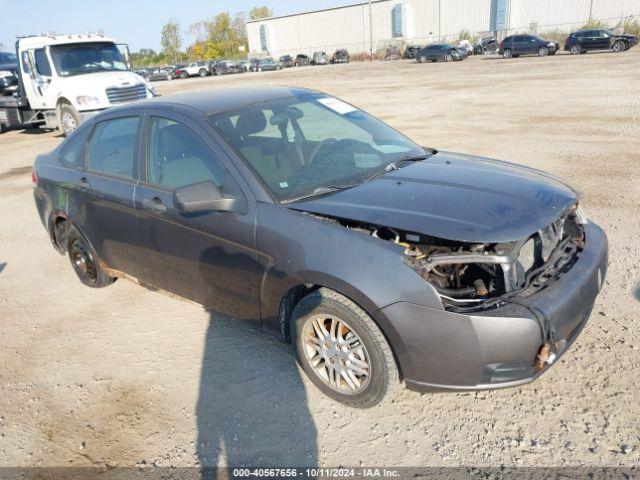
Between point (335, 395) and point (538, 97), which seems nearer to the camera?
point (335, 395)

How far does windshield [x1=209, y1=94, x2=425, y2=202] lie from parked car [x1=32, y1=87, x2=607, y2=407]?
0.01 m

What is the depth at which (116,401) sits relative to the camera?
3.24 metres

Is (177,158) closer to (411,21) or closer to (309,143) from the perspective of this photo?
(309,143)

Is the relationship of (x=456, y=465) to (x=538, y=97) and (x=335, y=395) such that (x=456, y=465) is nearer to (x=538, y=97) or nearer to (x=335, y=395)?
(x=335, y=395)

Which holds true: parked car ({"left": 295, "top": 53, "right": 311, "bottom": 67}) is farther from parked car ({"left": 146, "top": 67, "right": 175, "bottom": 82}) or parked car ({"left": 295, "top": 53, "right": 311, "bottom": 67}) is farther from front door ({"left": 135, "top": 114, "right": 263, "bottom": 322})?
front door ({"left": 135, "top": 114, "right": 263, "bottom": 322})

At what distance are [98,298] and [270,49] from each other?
87.8m

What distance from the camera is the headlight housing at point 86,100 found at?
13164mm

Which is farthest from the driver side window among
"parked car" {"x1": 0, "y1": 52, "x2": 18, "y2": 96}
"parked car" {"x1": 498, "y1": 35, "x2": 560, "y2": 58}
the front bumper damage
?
"parked car" {"x1": 498, "y1": 35, "x2": 560, "y2": 58}

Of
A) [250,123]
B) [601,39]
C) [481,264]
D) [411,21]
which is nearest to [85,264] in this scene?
[250,123]

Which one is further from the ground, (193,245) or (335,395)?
(193,245)

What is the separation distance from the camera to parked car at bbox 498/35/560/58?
3566cm

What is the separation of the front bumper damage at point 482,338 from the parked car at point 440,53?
42021 mm

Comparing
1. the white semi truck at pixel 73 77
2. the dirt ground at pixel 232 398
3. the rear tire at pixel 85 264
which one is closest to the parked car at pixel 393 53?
the white semi truck at pixel 73 77

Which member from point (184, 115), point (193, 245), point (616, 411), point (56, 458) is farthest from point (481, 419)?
point (184, 115)
